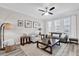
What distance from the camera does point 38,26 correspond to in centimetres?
189

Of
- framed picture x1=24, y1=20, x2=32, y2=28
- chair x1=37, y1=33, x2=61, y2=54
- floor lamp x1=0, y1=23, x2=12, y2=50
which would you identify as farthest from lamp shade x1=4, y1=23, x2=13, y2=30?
chair x1=37, y1=33, x2=61, y2=54

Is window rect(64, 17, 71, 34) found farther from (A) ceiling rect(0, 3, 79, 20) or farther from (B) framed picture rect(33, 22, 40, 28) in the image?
(B) framed picture rect(33, 22, 40, 28)

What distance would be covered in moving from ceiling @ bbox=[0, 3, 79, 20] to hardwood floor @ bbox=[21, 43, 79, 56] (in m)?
0.61

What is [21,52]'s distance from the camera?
1842 mm

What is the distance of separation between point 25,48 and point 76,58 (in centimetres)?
104

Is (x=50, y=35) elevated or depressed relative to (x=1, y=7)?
depressed

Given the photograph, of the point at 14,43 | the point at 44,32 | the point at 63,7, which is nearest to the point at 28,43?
the point at 14,43

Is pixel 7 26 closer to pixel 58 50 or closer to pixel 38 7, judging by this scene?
pixel 38 7

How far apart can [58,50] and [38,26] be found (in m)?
0.62

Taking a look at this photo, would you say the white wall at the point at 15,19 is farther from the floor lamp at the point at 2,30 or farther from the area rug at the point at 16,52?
the area rug at the point at 16,52

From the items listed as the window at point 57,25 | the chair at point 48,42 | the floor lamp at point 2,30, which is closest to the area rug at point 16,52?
the floor lamp at point 2,30

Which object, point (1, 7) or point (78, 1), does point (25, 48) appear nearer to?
point (1, 7)

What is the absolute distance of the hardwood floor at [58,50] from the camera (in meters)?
1.79

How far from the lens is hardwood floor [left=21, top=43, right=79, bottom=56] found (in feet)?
5.89
